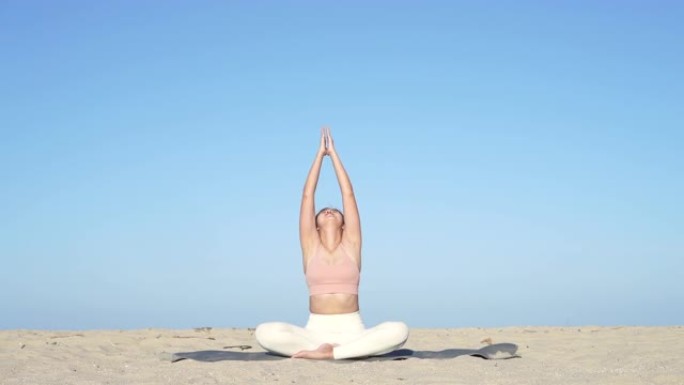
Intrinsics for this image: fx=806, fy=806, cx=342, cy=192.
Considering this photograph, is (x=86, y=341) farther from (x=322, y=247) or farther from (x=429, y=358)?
(x=429, y=358)

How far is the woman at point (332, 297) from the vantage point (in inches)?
367

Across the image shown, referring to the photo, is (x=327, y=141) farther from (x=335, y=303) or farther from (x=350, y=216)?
(x=335, y=303)

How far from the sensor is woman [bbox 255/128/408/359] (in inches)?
367

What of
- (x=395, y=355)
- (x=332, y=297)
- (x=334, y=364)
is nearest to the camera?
(x=334, y=364)

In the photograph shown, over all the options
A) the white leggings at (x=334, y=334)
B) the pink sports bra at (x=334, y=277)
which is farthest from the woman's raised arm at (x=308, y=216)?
the white leggings at (x=334, y=334)

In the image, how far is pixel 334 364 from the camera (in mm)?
8984

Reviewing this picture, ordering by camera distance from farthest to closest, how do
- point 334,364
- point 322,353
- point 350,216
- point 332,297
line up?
point 350,216 → point 332,297 → point 322,353 → point 334,364

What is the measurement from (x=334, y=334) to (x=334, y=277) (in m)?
0.68

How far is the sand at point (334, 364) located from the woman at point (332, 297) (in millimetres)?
231

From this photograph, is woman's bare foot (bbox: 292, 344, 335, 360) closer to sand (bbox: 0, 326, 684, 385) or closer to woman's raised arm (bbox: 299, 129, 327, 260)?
sand (bbox: 0, 326, 684, 385)

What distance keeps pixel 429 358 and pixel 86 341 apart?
527 centimetres

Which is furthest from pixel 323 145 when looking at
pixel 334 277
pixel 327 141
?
pixel 334 277

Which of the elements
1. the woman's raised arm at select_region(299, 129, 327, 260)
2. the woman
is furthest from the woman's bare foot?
the woman's raised arm at select_region(299, 129, 327, 260)

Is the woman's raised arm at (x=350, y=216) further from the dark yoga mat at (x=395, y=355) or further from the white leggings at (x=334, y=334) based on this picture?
the dark yoga mat at (x=395, y=355)
